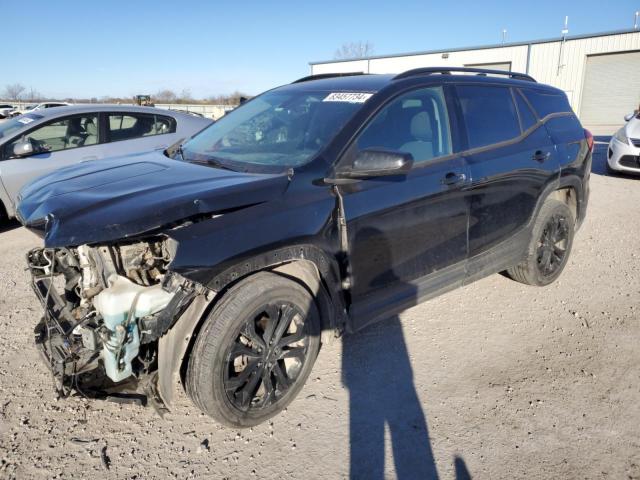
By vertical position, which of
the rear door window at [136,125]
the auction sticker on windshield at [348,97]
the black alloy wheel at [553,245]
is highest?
the auction sticker on windshield at [348,97]

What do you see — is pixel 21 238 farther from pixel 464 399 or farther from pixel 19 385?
pixel 464 399

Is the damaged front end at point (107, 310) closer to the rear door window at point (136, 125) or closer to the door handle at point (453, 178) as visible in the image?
the door handle at point (453, 178)

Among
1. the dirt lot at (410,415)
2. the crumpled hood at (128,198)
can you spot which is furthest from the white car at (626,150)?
the crumpled hood at (128,198)

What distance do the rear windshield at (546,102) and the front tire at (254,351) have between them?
9.38 ft

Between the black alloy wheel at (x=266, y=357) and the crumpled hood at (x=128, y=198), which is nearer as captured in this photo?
the crumpled hood at (x=128, y=198)

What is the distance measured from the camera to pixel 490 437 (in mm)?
2582

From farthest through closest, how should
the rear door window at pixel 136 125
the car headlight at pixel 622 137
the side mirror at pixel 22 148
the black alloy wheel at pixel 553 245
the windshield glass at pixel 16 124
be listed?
the car headlight at pixel 622 137 → the rear door window at pixel 136 125 → the windshield glass at pixel 16 124 → the side mirror at pixel 22 148 → the black alloy wheel at pixel 553 245

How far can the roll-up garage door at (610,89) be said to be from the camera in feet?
85.4

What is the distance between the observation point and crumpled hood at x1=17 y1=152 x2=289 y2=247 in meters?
2.13

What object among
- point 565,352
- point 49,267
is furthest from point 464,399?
point 49,267

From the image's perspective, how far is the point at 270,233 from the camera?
2430 millimetres

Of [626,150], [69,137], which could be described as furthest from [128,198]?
[626,150]

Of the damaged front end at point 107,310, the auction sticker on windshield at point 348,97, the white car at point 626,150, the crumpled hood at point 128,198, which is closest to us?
the crumpled hood at point 128,198

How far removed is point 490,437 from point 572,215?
2789 millimetres
